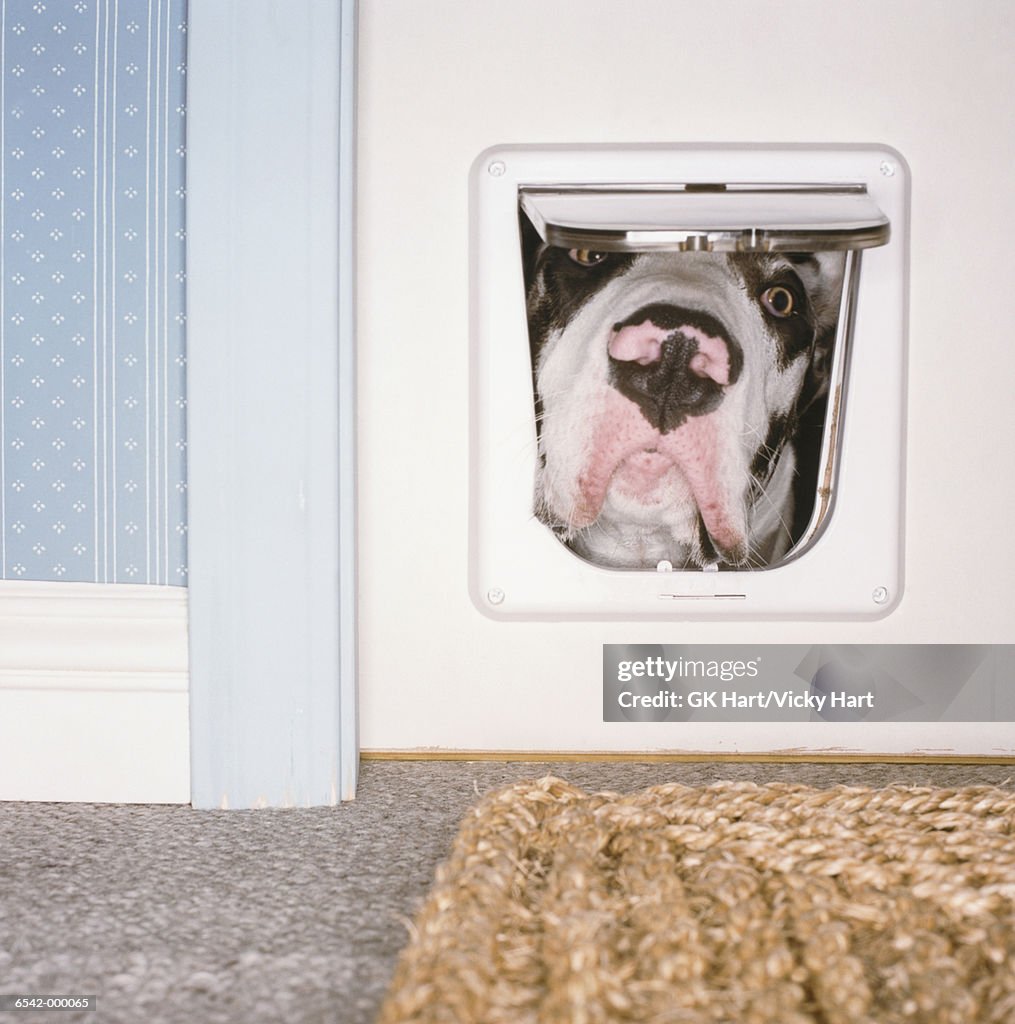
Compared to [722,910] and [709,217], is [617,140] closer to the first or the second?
[709,217]

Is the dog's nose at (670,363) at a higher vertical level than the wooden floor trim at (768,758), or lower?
higher

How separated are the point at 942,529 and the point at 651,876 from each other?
0.65 m

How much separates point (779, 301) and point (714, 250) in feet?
0.35

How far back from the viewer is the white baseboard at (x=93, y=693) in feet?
2.94

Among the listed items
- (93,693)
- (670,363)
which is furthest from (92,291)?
(670,363)

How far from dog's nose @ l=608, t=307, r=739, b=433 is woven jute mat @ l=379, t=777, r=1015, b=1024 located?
0.46 m

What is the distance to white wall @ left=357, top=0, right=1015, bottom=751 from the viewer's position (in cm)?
98

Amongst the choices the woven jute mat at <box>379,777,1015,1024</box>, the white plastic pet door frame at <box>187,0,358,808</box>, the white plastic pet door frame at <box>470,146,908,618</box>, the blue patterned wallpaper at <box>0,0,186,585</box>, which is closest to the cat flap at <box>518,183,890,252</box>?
the white plastic pet door frame at <box>470,146,908,618</box>

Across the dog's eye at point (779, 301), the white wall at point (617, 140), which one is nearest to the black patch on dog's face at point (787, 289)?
the dog's eye at point (779, 301)

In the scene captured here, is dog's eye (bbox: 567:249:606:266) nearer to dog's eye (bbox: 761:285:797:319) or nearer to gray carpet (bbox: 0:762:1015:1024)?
dog's eye (bbox: 761:285:797:319)

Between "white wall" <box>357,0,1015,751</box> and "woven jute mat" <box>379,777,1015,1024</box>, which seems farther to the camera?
"white wall" <box>357,0,1015,751</box>

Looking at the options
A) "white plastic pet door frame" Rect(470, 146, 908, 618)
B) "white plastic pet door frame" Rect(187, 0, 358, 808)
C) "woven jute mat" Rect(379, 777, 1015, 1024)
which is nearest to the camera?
"woven jute mat" Rect(379, 777, 1015, 1024)

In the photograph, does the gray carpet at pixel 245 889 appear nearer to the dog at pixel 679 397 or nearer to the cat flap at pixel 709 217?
the dog at pixel 679 397

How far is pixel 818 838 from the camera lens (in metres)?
0.66
